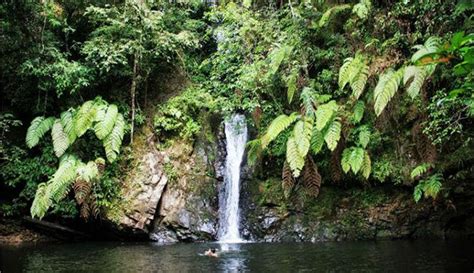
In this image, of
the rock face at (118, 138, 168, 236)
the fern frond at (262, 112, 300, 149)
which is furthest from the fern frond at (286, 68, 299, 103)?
the rock face at (118, 138, 168, 236)

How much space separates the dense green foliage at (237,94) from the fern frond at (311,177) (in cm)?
3

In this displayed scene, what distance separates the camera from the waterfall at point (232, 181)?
10.0 m

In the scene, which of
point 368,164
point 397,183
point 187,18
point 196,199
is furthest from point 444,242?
point 187,18

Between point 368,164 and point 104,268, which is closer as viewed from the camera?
point 104,268

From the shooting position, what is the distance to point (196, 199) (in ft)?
33.3

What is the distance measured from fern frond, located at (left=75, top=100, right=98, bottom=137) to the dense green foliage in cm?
3

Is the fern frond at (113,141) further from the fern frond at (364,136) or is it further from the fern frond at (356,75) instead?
the fern frond at (364,136)

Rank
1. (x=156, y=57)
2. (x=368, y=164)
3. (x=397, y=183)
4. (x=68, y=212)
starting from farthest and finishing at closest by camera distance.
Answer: (x=156, y=57) → (x=68, y=212) → (x=397, y=183) → (x=368, y=164)

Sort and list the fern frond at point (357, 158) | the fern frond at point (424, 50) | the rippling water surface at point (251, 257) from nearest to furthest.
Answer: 1. the fern frond at point (424, 50)
2. the rippling water surface at point (251, 257)
3. the fern frond at point (357, 158)

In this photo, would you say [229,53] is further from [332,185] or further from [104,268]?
[104,268]

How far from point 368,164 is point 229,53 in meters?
4.32

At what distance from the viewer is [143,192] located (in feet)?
32.6

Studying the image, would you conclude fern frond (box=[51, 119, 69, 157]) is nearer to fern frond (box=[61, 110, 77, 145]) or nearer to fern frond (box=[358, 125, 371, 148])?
fern frond (box=[61, 110, 77, 145])

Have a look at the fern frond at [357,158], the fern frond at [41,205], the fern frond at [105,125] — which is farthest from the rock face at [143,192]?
the fern frond at [357,158]
